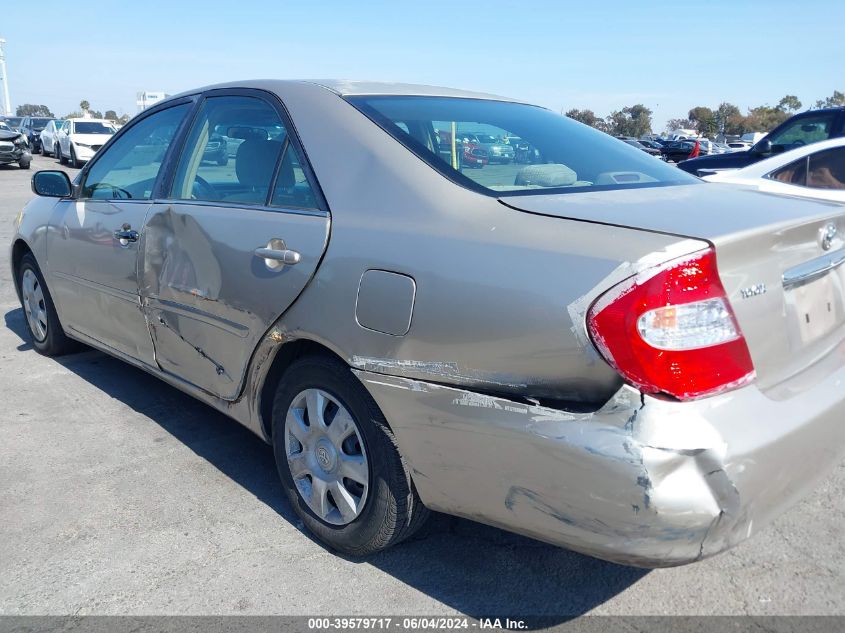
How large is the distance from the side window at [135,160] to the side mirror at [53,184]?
0.12 meters

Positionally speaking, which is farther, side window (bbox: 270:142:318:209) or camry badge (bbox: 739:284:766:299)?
side window (bbox: 270:142:318:209)

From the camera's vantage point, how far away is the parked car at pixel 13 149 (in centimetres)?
2459

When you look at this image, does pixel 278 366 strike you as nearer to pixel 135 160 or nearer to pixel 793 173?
pixel 135 160

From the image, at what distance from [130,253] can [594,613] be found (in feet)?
8.45

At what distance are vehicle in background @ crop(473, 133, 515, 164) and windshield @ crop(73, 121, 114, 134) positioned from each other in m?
25.0

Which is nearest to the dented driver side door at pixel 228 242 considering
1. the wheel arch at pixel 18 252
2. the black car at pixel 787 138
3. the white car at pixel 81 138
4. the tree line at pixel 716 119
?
the wheel arch at pixel 18 252

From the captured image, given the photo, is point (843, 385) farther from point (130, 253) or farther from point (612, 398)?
point (130, 253)

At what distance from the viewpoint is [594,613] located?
2453 mm

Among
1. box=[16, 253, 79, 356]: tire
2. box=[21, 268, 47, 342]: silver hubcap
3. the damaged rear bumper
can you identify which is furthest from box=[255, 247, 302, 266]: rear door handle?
box=[21, 268, 47, 342]: silver hubcap

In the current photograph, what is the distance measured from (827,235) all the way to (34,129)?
39988mm

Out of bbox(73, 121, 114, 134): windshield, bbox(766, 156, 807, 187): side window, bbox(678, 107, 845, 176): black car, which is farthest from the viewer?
bbox(73, 121, 114, 134): windshield

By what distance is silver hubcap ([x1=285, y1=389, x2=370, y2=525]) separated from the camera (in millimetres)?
2613

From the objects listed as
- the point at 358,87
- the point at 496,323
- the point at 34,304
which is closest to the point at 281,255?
the point at 358,87

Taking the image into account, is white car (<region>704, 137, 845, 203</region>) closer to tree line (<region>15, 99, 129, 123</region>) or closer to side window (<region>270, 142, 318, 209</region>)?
side window (<region>270, 142, 318, 209</region>)
